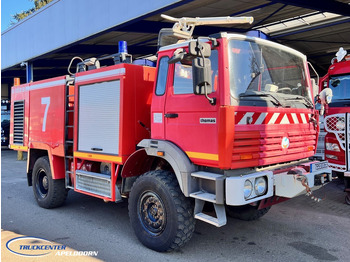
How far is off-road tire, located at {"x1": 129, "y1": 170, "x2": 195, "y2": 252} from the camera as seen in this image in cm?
387

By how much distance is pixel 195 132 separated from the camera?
3.88m

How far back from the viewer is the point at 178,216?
3828 millimetres

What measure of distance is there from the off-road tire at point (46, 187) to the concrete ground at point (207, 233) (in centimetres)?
18

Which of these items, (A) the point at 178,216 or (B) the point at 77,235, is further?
(B) the point at 77,235

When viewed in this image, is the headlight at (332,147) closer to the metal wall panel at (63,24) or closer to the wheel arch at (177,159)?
the wheel arch at (177,159)

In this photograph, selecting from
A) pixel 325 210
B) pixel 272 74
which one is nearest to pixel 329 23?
pixel 325 210

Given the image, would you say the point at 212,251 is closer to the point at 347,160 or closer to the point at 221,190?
the point at 221,190

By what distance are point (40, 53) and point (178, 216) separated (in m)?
12.4

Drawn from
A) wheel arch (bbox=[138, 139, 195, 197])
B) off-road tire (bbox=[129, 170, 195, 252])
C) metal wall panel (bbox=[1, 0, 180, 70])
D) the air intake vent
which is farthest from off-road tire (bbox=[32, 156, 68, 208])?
metal wall panel (bbox=[1, 0, 180, 70])

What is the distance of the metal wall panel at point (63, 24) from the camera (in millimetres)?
9145

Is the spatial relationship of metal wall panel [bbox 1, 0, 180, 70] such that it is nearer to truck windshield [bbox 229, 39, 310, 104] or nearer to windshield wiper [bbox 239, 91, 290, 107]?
truck windshield [bbox 229, 39, 310, 104]

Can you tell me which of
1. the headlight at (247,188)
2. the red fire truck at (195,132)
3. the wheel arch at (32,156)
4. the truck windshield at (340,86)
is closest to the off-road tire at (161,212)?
the red fire truck at (195,132)

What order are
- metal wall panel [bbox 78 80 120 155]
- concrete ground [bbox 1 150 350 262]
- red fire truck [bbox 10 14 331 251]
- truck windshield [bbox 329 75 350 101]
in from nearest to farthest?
red fire truck [bbox 10 14 331 251], concrete ground [bbox 1 150 350 262], metal wall panel [bbox 78 80 120 155], truck windshield [bbox 329 75 350 101]

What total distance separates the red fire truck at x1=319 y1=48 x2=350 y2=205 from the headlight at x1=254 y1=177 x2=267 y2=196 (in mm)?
3250
